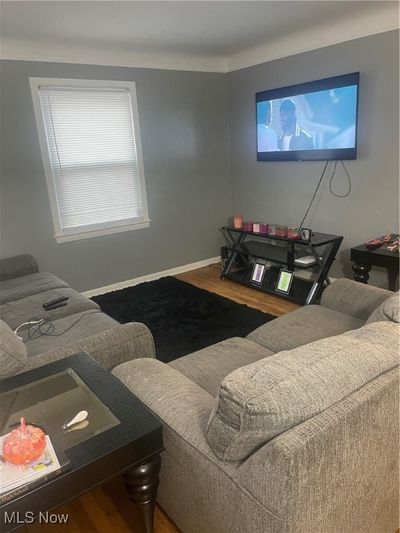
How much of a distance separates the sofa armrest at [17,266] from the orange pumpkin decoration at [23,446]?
2.45 m

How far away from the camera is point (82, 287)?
3.91 meters

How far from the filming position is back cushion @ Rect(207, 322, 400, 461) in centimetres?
97

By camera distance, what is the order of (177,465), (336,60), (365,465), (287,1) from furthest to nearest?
1. (336,60)
2. (287,1)
3. (177,465)
4. (365,465)

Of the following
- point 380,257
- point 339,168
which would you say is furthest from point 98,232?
point 380,257

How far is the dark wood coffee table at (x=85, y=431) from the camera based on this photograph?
1007 mm

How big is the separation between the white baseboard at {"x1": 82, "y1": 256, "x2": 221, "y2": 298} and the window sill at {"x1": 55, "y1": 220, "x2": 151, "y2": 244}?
1.81ft

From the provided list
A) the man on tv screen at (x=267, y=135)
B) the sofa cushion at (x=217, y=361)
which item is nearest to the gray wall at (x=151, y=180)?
the man on tv screen at (x=267, y=135)

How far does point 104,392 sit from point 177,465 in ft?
1.13

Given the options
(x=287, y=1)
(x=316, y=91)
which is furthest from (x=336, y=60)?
(x=287, y=1)

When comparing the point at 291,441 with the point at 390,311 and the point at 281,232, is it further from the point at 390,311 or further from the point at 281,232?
the point at 281,232

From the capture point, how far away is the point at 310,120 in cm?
349

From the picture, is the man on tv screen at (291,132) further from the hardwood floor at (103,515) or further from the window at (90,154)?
the hardwood floor at (103,515)

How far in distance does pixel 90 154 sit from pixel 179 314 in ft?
5.84

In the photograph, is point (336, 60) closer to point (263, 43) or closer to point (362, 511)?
point (263, 43)
